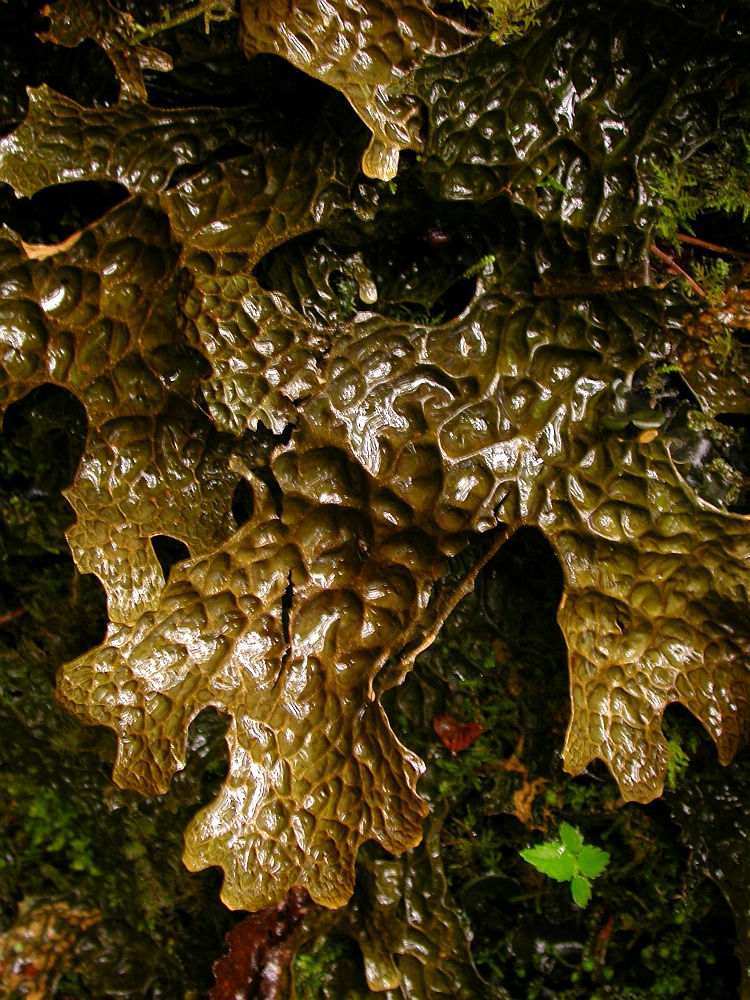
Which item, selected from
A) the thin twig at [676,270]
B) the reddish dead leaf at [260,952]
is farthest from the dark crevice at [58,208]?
the reddish dead leaf at [260,952]

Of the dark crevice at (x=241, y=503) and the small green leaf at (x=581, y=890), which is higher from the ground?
the dark crevice at (x=241, y=503)

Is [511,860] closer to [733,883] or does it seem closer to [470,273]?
[733,883]

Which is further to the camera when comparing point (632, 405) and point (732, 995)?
point (732, 995)

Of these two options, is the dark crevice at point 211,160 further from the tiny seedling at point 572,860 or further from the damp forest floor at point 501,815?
the tiny seedling at point 572,860

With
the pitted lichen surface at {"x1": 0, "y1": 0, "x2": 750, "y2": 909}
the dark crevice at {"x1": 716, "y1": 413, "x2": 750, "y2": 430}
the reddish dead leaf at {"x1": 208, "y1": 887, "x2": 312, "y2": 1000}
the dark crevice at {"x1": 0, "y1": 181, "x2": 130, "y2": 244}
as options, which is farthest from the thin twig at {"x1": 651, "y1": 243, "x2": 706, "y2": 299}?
the reddish dead leaf at {"x1": 208, "y1": 887, "x2": 312, "y2": 1000}

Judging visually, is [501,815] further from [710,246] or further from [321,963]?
[710,246]

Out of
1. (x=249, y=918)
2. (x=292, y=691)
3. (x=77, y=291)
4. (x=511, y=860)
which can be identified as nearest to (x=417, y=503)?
(x=292, y=691)

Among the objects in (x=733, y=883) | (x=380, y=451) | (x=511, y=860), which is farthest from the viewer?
(x=511, y=860)
